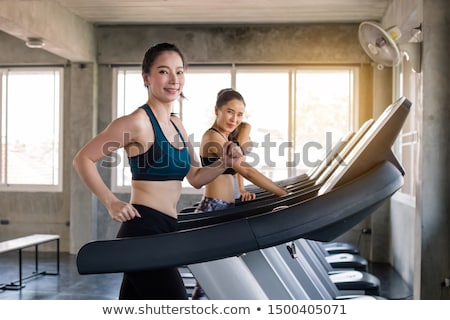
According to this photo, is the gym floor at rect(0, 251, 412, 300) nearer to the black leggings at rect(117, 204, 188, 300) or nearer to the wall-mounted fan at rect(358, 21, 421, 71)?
the wall-mounted fan at rect(358, 21, 421, 71)

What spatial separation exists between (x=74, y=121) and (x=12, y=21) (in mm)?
2099

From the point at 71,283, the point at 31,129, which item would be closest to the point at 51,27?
the point at 31,129

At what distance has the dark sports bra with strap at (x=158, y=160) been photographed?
5.41 ft

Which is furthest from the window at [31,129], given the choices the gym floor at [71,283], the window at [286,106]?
the window at [286,106]

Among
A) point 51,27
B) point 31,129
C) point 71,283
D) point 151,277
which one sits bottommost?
point 71,283

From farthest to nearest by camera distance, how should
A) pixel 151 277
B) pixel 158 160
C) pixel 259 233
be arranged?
pixel 158 160, pixel 151 277, pixel 259 233

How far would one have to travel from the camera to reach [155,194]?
1679 millimetres

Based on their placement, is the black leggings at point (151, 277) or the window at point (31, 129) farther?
the window at point (31, 129)

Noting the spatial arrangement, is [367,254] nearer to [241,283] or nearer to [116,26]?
[116,26]

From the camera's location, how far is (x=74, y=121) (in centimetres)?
639

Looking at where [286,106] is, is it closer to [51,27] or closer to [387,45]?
[51,27]

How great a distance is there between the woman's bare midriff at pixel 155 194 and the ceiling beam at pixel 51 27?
3128mm

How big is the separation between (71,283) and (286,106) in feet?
9.88

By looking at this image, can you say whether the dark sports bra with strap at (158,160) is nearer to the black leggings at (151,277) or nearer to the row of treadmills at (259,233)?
the black leggings at (151,277)
